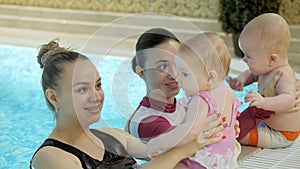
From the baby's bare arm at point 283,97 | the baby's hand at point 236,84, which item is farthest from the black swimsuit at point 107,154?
the baby's hand at point 236,84

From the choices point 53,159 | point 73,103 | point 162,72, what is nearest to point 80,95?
point 73,103

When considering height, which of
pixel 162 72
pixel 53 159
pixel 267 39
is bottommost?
pixel 53 159

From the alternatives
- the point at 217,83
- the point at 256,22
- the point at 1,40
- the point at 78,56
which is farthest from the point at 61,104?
the point at 1,40

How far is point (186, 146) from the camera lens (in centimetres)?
259

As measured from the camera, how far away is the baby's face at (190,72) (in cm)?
247

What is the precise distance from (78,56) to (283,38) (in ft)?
4.14

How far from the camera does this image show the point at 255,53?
322 cm

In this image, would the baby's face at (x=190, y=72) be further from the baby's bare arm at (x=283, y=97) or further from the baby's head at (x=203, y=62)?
the baby's bare arm at (x=283, y=97)

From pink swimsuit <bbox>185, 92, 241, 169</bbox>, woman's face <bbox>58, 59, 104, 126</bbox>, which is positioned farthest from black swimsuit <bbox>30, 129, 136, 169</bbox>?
pink swimsuit <bbox>185, 92, 241, 169</bbox>

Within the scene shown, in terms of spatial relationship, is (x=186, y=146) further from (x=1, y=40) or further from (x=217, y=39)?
(x=1, y=40)

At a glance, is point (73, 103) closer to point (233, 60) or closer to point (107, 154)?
point (107, 154)

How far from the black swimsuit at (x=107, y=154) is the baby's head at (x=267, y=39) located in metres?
0.97

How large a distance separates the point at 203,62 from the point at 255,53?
845 mm

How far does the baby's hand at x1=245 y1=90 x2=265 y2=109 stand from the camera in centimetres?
307
